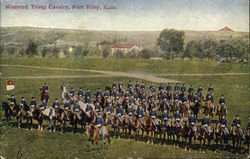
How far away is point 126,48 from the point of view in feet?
45.6

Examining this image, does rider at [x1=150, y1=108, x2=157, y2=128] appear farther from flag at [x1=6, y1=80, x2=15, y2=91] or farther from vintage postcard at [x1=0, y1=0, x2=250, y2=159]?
flag at [x1=6, y1=80, x2=15, y2=91]

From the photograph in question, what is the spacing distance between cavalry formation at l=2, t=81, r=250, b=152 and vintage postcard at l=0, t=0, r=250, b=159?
0.14ft

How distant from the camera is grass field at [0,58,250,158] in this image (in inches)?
502

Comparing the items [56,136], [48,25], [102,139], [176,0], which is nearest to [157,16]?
[176,0]

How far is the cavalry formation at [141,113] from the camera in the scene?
502 inches

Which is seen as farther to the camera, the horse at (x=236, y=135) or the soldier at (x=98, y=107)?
the soldier at (x=98, y=107)

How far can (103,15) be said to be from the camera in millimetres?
13180

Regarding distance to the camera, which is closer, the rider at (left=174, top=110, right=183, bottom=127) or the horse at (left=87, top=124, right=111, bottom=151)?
the horse at (left=87, top=124, right=111, bottom=151)

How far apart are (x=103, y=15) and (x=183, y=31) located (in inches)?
127

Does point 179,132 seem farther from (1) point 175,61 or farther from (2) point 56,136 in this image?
(2) point 56,136

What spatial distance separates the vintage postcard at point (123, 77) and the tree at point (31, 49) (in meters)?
0.04

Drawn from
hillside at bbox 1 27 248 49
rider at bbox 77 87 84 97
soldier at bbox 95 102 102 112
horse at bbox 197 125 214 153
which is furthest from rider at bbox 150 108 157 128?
rider at bbox 77 87 84 97

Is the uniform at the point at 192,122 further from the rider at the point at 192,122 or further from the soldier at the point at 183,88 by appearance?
the soldier at the point at 183,88

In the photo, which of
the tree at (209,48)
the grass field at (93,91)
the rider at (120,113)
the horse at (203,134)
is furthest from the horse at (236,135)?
the rider at (120,113)
